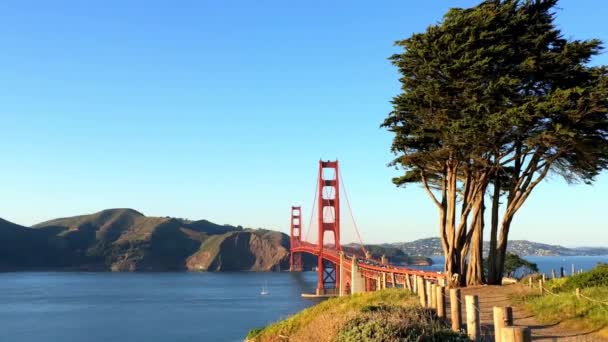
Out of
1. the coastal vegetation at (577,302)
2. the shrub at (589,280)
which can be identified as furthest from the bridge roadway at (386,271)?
the shrub at (589,280)

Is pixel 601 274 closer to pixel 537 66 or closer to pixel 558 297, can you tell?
pixel 558 297

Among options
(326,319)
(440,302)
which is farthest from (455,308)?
(326,319)

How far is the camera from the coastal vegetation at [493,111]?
64.7 feet

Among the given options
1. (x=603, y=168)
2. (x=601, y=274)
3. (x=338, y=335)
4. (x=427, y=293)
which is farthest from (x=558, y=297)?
(x=603, y=168)

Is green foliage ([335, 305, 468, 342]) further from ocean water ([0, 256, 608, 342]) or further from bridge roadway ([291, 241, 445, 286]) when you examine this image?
ocean water ([0, 256, 608, 342])

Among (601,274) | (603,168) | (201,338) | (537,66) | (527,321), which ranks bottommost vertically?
(201,338)

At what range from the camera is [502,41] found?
70.1 feet

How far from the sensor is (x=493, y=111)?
20625 mm

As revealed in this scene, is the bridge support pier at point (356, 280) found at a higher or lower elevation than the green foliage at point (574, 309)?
lower

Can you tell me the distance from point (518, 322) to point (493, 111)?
9.32 meters

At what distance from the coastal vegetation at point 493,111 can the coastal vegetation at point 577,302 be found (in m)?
5.18

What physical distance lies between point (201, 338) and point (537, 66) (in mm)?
39910

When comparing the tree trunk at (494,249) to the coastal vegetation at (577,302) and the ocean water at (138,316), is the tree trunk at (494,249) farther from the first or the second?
the ocean water at (138,316)

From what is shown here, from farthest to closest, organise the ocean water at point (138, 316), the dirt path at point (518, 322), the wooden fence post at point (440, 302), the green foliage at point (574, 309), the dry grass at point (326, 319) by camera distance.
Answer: the ocean water at point (138, 316) < the green foliage at point (574, 309) < the wooden fence post at point (440, 302) < the dirt path at point (518, 322) < the dry grass at point (326, 319)
